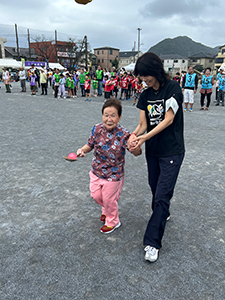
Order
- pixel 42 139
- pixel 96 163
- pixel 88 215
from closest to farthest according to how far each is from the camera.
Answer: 1. pixel 96 163
2. pixel 88 215
3. pixel 42 139

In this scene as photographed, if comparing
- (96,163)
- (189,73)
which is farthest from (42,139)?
(189,73)

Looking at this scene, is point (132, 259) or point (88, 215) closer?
point (132, 259)

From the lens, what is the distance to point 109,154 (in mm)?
2477

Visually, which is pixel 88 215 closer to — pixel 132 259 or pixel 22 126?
pixel 132 259

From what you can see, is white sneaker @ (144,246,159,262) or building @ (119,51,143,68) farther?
building @ (119,51,143,68)

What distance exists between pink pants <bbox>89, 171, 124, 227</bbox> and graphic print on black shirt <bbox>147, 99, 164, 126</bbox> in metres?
0.74

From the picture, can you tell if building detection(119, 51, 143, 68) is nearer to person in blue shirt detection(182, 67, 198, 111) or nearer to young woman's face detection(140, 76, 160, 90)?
person in blue shirt detection(182, 67, 198, 111)

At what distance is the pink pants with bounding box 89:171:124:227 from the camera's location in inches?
99.2

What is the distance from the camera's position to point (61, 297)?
1869mm

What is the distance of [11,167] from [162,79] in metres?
3.27

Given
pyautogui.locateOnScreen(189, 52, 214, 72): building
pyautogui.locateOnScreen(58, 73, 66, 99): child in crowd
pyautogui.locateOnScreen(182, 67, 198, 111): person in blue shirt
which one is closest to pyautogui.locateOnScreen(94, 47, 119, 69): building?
pyautogui.locateOnScreen(189, 52, 214, 72): building

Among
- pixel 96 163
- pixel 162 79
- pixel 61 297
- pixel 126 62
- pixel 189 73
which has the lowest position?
pixel 61 297

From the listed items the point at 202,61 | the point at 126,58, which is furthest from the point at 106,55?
the point at 202,61

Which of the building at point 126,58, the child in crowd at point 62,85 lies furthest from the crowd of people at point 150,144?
the building at point 126,58
